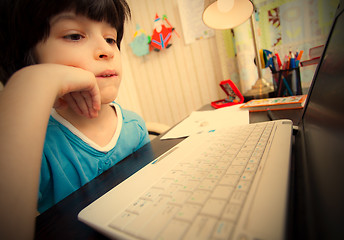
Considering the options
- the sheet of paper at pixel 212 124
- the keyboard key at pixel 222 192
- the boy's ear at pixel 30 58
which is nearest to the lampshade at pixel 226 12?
the sheet of paper at pixel 212 124

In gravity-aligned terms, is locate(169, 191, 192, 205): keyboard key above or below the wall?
below

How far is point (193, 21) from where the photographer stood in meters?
1.23

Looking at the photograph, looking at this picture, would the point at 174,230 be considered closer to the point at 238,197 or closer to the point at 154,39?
the point at 238,197

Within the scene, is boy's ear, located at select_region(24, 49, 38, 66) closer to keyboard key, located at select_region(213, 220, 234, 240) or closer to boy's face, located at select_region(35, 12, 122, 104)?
boy's face, located at select_region(35, 12, 122, 104)

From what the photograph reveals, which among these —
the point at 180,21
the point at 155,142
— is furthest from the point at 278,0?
the point at 155,142

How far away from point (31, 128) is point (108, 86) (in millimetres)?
284

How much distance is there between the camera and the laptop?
0.51ft

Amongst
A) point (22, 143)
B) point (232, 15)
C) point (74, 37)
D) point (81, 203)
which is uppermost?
point (232, 15)

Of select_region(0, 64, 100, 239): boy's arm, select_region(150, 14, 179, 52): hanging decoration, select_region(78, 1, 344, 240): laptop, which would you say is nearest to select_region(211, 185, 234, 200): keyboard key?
select_region(78, 1, 344, 240): laptop

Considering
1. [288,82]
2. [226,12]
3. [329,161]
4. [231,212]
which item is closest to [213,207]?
[231,212]

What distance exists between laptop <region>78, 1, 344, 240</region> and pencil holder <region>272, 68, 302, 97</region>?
480 mm

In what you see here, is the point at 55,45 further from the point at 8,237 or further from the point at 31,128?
the point at 8,237

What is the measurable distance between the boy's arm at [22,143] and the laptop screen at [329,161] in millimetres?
296

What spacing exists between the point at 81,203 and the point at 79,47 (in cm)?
36
